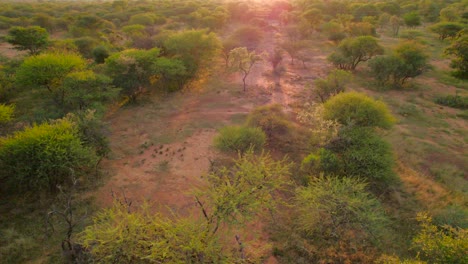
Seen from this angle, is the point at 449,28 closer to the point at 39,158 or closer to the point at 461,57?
the point at 461,57

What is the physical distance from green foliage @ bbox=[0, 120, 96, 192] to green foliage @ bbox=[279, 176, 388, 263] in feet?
37.9

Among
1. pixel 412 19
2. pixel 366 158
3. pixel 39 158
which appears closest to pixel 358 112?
pixel 366 158

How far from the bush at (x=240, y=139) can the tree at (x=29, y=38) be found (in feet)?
92.9

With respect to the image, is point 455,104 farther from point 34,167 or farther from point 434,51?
point 34,167

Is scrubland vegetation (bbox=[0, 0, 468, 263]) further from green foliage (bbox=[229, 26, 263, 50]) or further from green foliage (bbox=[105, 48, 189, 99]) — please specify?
green foliage (bbox=[229, 26, 263, 50])

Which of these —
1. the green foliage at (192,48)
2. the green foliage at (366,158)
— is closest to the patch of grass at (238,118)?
the green foliage at (366,158)

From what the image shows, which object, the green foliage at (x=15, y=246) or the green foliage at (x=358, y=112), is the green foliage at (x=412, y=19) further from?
the green foliage at (x=15, y=246)

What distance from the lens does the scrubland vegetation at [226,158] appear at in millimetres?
11352

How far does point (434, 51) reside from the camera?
43.3 m

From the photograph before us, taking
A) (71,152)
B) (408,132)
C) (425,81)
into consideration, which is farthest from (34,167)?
(425,81)

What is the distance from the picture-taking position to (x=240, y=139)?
17766mm

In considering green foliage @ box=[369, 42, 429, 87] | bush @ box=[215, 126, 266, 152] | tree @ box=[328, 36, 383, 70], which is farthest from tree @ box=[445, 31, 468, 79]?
bush @ box=[215, 126, 266, 152]

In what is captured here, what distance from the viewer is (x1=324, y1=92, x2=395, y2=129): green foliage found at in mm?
18094

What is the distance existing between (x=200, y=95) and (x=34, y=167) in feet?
55.3
